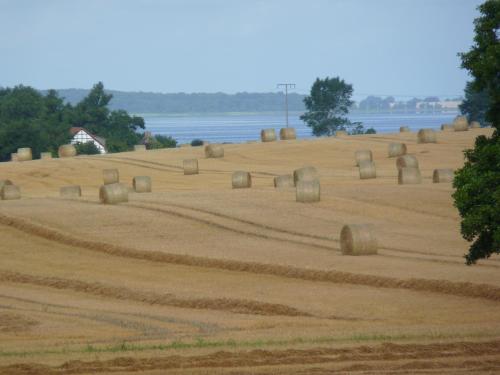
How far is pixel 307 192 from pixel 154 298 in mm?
15006

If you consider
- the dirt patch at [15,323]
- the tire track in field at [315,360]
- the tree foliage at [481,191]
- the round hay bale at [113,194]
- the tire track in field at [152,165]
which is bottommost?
the tire track in field at [152,165]

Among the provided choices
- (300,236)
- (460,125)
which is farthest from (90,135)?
(300,236)

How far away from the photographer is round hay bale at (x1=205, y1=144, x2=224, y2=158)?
63.0 m

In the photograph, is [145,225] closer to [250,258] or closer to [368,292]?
[250,258]

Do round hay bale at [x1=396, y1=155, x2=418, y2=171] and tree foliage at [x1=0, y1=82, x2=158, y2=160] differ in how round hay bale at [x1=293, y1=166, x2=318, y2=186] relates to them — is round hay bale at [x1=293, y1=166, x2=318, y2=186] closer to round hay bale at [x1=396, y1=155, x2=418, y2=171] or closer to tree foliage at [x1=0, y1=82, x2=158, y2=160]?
round hay bale at [x1=396, y1=155, x2=418, y2=171]

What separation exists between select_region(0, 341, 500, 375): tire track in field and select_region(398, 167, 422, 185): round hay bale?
27.6 metres

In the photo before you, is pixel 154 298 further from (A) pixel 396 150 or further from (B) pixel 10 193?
(A) pixel 396 150

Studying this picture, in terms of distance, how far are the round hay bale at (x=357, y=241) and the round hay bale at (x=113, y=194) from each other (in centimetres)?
1187

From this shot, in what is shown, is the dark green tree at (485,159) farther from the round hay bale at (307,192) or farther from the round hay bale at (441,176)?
the round hay bale at (441,176)

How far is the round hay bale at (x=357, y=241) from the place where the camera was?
2841 cm

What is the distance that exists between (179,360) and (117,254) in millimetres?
15895

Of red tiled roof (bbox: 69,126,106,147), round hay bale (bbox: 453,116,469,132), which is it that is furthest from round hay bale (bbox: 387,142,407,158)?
red tiled roof (bbox: 69,126,106,147)

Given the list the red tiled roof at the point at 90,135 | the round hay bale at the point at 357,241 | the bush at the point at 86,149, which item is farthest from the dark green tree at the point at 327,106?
the round hay bale at the point at 357,241

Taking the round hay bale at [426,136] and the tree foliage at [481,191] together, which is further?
the round hay bale at [426,136]
